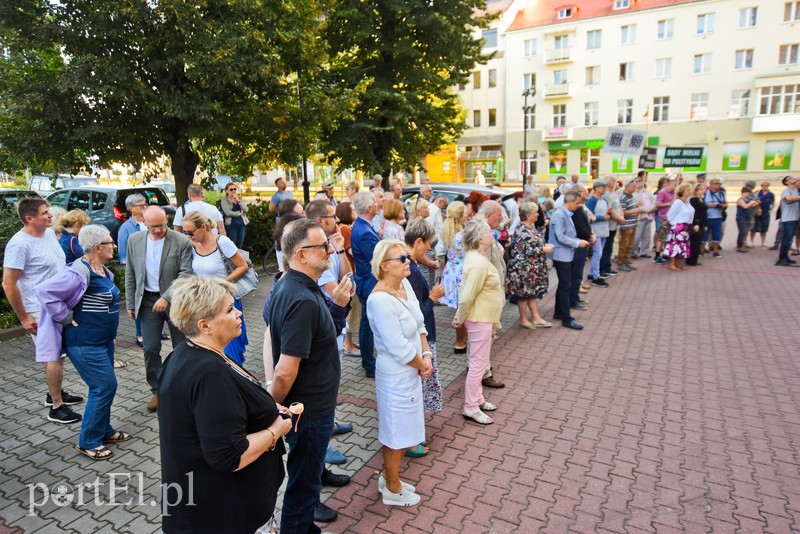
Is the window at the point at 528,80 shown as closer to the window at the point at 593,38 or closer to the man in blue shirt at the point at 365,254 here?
the window at the point at 593,38

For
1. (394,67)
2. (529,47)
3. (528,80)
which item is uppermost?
(529,47)

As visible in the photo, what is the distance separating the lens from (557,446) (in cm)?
412

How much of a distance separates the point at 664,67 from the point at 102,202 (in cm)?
4311

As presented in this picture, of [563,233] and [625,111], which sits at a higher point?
[625,111]

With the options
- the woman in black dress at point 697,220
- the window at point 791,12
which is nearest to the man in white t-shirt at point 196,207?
the woman in black dress at point 697,220

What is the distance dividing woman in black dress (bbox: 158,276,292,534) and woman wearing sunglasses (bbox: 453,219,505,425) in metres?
2.53

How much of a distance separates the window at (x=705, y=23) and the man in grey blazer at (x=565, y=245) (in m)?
41.2

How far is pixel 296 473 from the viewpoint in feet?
8.80

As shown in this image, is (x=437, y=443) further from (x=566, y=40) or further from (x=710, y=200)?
(x=566, y=40)

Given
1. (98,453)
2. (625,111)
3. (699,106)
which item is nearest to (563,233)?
(98,453)

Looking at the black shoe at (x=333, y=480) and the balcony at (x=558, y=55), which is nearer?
the black shoe at (x=333, y=480)

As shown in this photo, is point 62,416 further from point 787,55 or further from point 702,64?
point 787,55

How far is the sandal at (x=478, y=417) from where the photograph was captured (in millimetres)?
4508

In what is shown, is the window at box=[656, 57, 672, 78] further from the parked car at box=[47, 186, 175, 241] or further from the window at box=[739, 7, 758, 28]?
the parked car at box=[47, 186, 175, 241]
